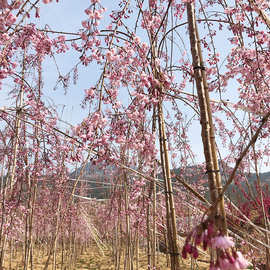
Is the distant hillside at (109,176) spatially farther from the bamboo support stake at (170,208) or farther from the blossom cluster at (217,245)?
the blossom cluster at (217,245)

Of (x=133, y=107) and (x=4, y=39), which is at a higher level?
(x=4, y=39)

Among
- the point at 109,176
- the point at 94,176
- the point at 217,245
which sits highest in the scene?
the point at 109,176

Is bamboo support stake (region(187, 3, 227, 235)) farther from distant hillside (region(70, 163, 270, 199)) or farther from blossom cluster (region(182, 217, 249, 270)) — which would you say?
distant hillside (region(70, 163, 270, 199))

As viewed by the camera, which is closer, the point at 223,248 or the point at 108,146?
the point at 223,248

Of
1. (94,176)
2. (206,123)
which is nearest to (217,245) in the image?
(206,123)

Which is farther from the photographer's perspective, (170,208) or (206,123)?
(170,208)

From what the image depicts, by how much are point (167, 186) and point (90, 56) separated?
116 centimetres

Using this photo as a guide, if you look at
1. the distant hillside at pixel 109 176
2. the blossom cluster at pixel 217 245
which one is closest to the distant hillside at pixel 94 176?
the distant hillside at pixel 109 176

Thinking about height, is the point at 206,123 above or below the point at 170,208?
above

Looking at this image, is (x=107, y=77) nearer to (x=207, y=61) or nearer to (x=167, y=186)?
(x=167, y=186)

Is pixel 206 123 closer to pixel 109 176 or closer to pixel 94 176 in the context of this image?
pixel 94 176

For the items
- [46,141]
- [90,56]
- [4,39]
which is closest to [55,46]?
[4,39]

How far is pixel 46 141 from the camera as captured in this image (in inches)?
138

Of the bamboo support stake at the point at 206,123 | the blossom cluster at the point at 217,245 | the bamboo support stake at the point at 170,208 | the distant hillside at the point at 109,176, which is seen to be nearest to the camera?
the blossom cluster at the point at 217,245
